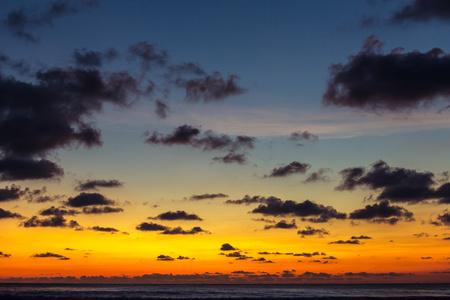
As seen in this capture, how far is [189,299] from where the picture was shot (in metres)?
139

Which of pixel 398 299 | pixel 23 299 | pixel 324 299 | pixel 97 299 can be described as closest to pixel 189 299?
pixel 97 299

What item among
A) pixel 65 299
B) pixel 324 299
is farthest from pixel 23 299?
pixel 324 299

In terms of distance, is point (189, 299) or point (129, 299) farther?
point (189, 299)

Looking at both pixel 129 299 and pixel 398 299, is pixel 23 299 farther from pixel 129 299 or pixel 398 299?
pixel 398 299

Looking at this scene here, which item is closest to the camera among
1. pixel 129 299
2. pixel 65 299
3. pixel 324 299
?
pixel 65 299

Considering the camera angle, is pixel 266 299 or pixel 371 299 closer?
pixel 371 299

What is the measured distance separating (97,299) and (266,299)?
51.8m

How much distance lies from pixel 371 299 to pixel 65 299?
84078mm

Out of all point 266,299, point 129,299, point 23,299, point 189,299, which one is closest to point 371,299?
point 266,299

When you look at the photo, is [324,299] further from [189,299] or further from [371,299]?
[189,299]

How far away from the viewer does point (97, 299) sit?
11712 cm

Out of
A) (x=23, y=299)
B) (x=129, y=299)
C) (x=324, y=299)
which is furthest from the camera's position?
(x=324, y=299)

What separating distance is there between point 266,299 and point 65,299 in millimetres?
58978

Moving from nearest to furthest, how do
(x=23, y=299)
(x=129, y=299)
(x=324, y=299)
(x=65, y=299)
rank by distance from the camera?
(x=23, y=299), (x=65, y=299), (x=129, y=299), (x=324, y=299)
